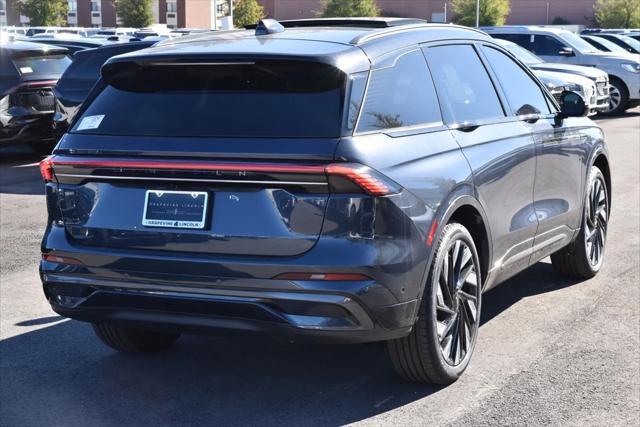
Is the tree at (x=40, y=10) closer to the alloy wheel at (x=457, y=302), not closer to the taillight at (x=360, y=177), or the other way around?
the alloy wheel at (x=457, y=302)

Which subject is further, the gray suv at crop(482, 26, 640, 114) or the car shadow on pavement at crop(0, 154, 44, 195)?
the gray suv at crop(482, 26, 640, 114)

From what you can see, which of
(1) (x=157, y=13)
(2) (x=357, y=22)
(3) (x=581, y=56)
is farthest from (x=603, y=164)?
(1) (x=157, y=13)

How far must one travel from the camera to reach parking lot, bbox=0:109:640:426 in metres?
4.75

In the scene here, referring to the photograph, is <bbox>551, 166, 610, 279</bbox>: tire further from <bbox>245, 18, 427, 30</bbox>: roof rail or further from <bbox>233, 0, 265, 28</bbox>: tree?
<bbox>233, 0, 265, 28</bbox>: tree

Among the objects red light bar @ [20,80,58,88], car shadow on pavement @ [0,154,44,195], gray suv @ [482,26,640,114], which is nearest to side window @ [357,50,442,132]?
car shadow on pavement @ [0,154,44,195]

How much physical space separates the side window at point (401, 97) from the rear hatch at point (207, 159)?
0.21 metres

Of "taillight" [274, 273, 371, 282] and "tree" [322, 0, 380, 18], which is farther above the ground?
"taillight" [274, 273, 371, 282]

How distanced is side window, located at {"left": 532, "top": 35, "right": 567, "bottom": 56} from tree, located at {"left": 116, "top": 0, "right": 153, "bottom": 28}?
71.2 metres

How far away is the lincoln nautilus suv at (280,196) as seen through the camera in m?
4.34

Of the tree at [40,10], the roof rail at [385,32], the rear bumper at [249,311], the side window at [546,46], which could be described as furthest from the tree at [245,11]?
the rear bumper at [249,311]

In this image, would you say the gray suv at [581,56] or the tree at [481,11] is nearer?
the gray suv at [581,56]

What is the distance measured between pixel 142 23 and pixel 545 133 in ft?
288

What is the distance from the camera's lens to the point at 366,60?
15.4ft

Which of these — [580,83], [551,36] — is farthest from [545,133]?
[551,36]
